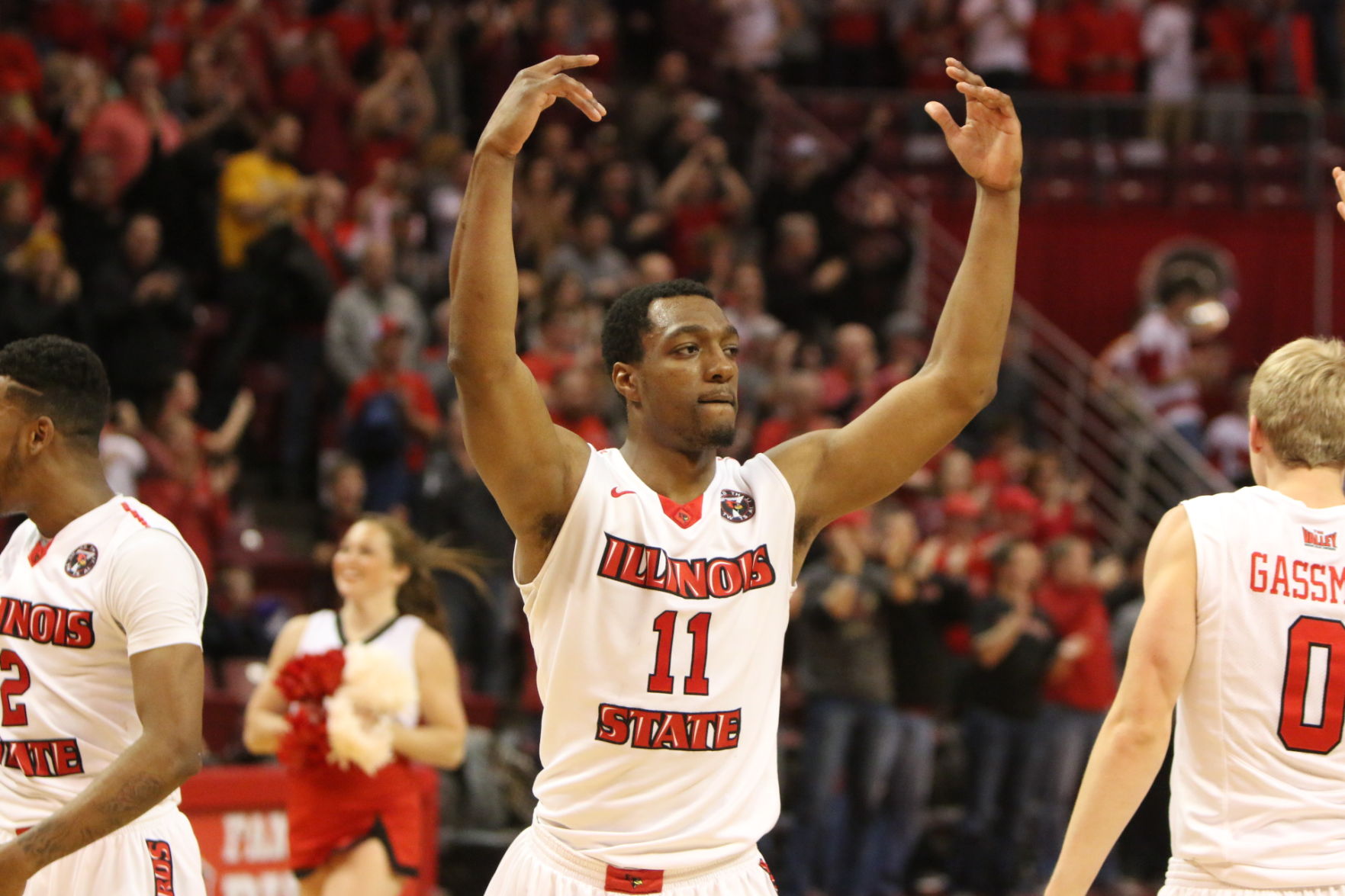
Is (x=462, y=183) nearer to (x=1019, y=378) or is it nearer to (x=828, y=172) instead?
(x=828, y=172)

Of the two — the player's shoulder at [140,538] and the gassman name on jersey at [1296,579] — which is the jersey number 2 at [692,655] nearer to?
the player's shoulder at [140,538]

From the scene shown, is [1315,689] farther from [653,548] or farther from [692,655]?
[653,548]

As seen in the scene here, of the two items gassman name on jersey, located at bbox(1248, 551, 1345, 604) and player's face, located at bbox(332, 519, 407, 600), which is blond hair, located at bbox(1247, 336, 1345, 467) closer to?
gassman name on jersey, located at bbox(1248, 551, 1345, 604)

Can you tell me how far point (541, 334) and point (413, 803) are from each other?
532cm

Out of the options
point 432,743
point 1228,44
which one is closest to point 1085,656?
point 432,743

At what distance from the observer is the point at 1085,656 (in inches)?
442

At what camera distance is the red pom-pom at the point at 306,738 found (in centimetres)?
655

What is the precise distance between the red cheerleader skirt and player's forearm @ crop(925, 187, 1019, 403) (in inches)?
132

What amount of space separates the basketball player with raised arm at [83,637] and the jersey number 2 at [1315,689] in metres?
2.62

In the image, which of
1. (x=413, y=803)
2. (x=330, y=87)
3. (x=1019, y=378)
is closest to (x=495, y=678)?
(x=413, y=803)

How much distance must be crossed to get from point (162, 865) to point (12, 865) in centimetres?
54

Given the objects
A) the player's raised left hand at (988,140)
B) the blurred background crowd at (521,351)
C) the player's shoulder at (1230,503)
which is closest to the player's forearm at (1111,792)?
the player's shoulder at (1230,503)

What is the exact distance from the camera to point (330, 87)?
12.9m

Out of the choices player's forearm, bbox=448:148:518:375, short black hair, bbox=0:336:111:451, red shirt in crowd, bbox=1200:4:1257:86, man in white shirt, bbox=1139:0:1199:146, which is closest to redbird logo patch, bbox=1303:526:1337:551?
player's forearm, bbox=448:148:518:375
